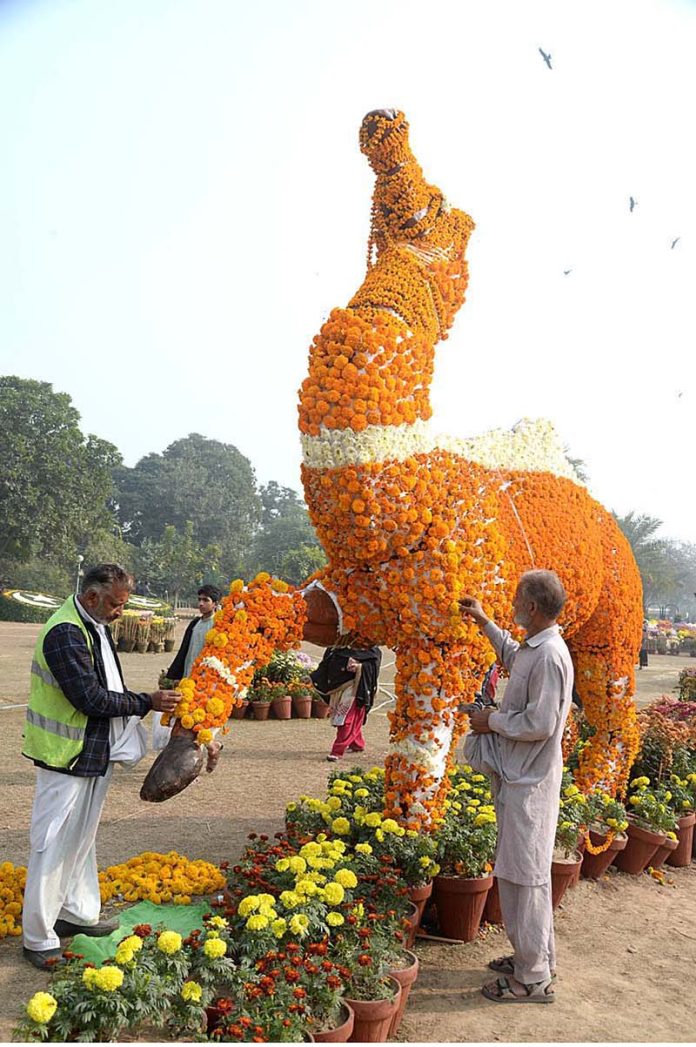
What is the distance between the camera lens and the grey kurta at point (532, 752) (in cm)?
350

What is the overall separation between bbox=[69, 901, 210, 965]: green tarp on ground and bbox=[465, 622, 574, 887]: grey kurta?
140 cm

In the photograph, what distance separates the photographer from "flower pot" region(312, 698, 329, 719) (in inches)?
426

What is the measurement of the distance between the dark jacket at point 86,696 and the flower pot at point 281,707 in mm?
6965

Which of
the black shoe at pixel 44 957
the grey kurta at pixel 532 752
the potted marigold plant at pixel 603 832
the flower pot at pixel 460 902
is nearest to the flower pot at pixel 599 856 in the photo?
the potted marigold plant at pixel 603 832

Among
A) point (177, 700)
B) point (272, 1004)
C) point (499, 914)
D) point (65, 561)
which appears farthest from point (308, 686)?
point (65, 561)

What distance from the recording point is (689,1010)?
3.79 m

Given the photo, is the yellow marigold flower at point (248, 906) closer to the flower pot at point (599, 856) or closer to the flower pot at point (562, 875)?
the flower pot at point (562, 875)

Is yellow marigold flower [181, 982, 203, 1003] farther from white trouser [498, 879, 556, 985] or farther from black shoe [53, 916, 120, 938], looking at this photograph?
white trouser [498, 879, 556, 985]

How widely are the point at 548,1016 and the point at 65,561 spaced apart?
38445 mm

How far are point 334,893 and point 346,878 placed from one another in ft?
0.47

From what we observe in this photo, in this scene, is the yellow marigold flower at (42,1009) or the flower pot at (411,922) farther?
the flower pot at (411,922)

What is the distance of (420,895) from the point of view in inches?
158

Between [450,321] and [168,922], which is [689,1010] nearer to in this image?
[168,922]

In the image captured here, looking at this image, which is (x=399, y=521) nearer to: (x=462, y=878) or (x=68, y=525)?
(x=462, y=878)
